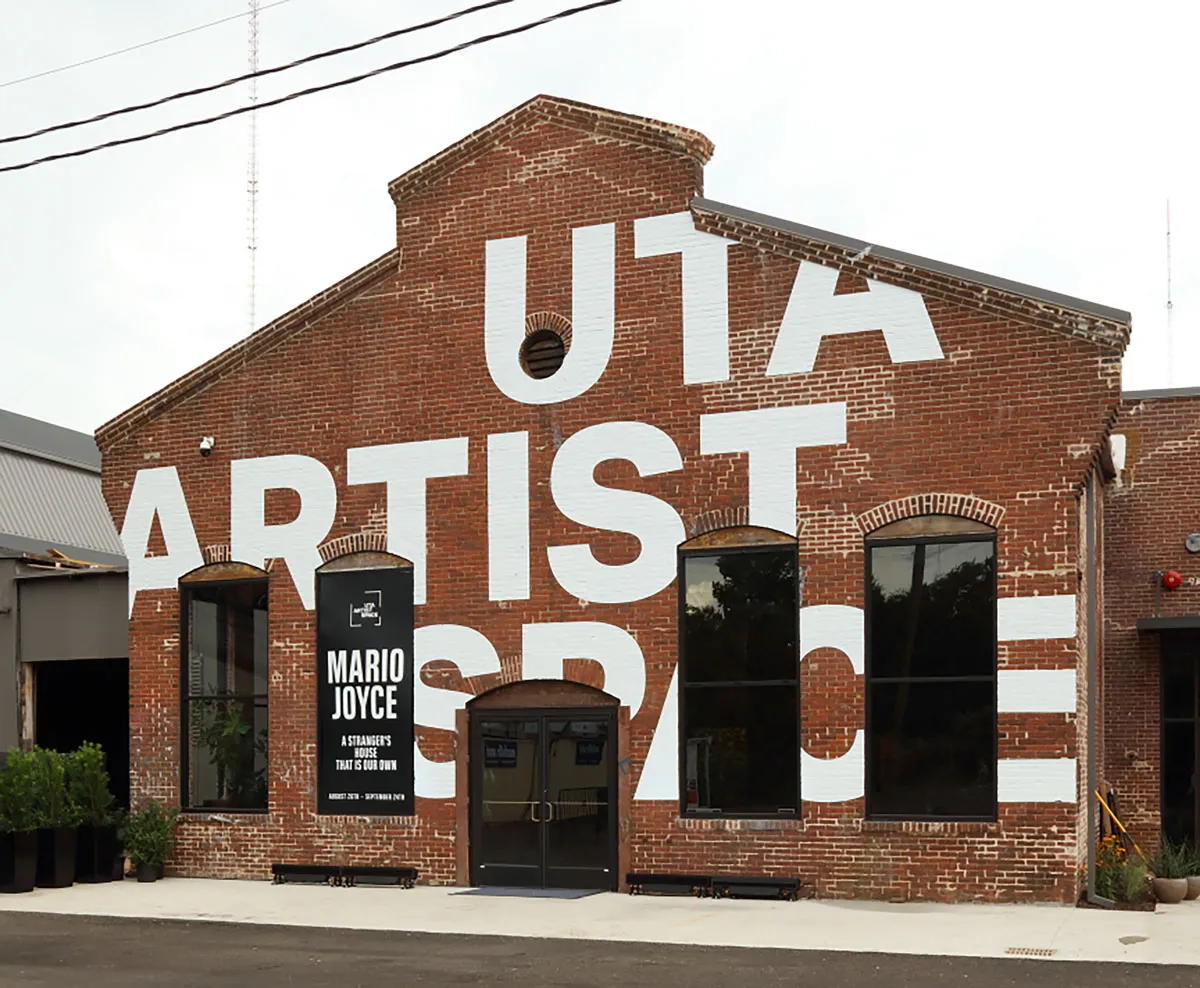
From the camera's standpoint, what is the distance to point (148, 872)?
69.2ft

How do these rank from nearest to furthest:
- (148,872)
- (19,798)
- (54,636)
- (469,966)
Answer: (469,966), (19,798), (148,872), (54,636)

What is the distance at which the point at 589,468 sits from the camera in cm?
1950

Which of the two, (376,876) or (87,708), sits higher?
(87,708)

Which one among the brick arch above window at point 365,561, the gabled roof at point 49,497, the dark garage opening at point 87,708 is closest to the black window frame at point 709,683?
the brick arch above window at point 365,561

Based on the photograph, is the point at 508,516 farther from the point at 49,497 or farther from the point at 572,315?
the point at 49,497

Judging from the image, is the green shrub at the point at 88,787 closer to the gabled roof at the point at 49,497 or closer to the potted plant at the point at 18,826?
the potted plant at the point at 18,826

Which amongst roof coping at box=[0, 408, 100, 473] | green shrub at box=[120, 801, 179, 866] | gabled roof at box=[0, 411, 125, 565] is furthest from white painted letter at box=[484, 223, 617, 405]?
roof coping at box=[0, 408, 100, 473]

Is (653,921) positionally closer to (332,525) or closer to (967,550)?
(967,550)

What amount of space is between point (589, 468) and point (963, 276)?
511 centimetres

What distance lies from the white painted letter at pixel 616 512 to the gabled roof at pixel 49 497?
633 inches

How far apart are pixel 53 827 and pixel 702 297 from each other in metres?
11.0

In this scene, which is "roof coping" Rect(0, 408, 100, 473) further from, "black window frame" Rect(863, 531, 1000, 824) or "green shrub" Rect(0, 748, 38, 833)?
"black window frame" Rect(863, 531, 1000, 824)

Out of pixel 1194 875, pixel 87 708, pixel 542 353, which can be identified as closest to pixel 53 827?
pixel 87 708

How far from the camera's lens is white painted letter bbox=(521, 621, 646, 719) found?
747 inches
